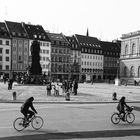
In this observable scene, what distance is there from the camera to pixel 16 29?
346 feet

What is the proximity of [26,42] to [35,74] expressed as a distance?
5338cm

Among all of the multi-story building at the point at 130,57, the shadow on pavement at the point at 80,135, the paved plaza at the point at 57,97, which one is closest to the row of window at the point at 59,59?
the multi-story building at the point at 130,57

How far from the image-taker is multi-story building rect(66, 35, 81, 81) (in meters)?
124

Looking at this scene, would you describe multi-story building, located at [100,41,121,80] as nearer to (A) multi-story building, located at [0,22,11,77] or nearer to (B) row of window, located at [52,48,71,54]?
(B) row of window, located at [52,48,71,54]

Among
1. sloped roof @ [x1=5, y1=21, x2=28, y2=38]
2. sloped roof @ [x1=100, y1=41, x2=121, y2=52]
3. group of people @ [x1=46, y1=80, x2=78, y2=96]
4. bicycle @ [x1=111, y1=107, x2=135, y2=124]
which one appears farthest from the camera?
sloped roof @ [x1=100, y1=41, x2=121, y2=52]

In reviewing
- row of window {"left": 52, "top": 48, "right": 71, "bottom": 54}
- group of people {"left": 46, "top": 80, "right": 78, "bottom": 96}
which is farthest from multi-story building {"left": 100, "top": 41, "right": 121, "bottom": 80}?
group of people {"left": 46, "top": 80, "right": 78, "bottom": 96}

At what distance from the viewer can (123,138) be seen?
13492 mm

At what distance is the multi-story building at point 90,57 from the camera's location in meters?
128

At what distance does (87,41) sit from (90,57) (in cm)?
710

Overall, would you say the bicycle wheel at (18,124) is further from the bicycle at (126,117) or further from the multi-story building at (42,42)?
the multi-story building at (42,42)

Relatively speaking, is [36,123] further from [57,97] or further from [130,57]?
[130,57]

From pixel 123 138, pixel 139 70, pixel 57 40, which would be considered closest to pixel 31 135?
pixel 123 138

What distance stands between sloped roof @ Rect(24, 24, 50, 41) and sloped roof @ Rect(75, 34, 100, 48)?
18994 millimetres

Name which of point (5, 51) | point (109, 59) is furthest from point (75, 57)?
point (5, 51)
